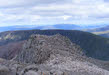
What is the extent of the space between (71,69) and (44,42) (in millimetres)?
10463

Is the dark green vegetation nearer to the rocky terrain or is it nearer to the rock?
the rock

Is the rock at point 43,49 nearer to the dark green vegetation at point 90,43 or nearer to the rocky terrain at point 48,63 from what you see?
the rocky terrain at point 48,63

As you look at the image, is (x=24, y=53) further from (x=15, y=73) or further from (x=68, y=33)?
(x=68, y=33)

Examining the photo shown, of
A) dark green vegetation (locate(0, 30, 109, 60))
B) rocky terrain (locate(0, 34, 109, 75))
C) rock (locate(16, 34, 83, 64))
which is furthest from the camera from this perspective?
dark green vegetation (locate(0, 30, 109, 60))

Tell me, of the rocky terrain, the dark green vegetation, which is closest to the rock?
the rocky terrain

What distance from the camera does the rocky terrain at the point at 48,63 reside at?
17547mm

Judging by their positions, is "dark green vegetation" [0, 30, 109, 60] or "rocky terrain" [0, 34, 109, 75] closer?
"rocky terrain" [0, 34, 109, 75]

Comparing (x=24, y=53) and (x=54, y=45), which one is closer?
(x=54, y=45)

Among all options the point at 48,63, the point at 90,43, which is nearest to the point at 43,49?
the point at 48,63

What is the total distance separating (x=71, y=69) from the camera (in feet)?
74.2

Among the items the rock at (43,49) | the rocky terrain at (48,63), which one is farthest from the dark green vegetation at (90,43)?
the rocky terrain at (48,63)

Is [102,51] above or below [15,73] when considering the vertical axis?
below

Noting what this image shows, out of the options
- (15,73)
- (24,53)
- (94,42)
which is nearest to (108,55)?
(94,42)

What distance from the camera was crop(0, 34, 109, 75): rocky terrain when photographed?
17.5 m
